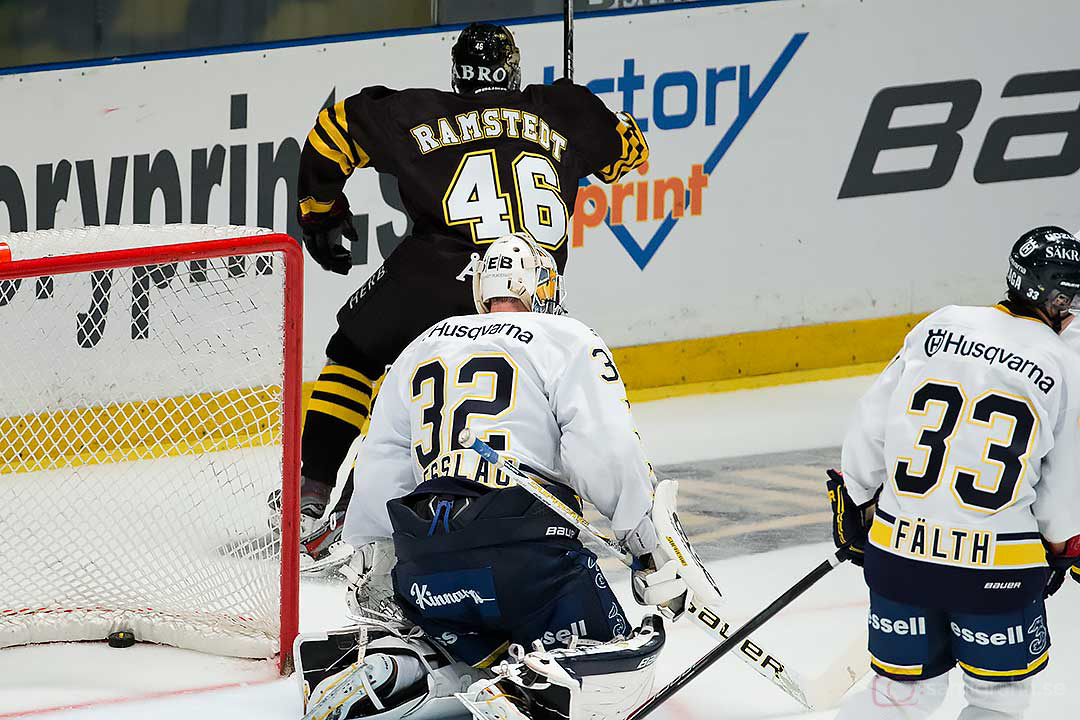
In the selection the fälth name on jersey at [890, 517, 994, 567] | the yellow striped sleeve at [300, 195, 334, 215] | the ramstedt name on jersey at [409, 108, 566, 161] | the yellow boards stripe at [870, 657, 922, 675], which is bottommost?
the yellow boards stripe at [870, 657, 922, 675]

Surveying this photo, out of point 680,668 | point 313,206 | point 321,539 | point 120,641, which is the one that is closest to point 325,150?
point 313,206

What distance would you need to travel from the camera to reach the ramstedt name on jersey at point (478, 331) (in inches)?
136

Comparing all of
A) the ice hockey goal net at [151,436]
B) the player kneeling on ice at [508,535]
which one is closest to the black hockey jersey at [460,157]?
the ice hockey goal net at [151,436]

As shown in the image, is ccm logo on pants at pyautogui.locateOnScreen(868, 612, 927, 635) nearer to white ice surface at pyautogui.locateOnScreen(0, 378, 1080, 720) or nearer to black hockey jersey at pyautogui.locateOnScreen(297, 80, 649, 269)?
white ice surface at pyautogui.locateOnScreen(0, 378, 1080, 720)

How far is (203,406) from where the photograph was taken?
15.4ft

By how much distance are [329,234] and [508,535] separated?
1682 millimetres

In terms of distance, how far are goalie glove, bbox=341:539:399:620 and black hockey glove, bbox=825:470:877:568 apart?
88 cm

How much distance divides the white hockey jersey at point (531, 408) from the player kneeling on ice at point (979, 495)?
0.46 metres

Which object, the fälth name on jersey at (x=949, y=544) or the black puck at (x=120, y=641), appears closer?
the fälth name on jersey at (x=949, y=544)

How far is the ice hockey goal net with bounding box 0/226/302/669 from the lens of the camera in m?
4.04

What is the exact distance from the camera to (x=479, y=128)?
4.59m

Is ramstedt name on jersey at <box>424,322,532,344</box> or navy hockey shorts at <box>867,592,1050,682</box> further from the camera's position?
ramstedt name on jersey at <box>424,322,532,344</box>

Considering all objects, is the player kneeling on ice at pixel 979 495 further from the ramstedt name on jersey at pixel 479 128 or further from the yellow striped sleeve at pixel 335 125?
the yellow striped sleeve at pixel 335 125

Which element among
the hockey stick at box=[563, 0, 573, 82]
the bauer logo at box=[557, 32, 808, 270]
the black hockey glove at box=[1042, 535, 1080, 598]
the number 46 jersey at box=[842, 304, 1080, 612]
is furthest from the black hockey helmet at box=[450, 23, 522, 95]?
the black hockey glove at box=[1042, 535, 1080, 598]
